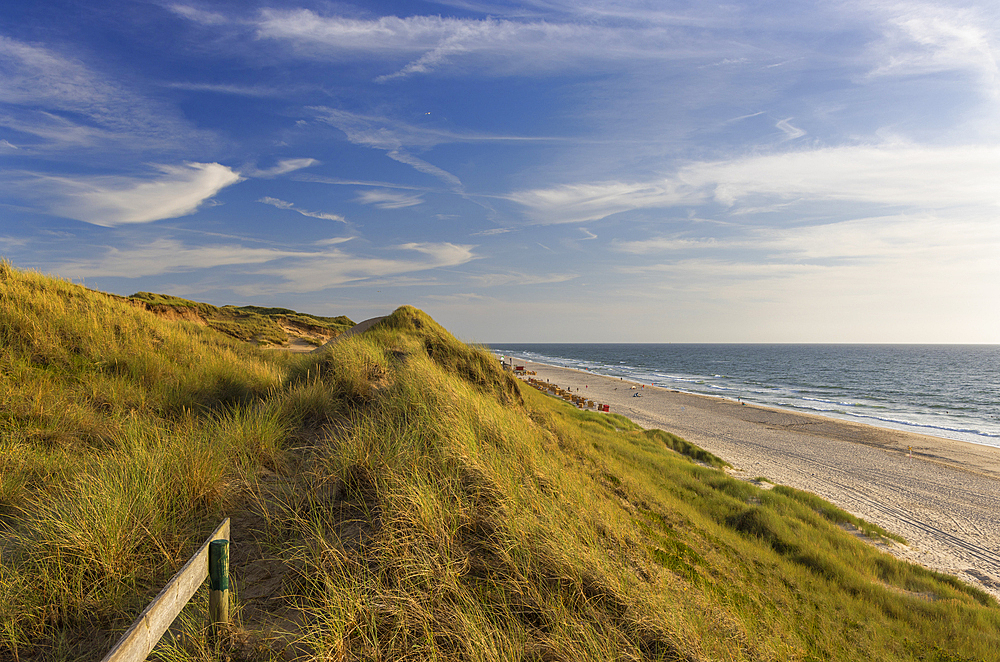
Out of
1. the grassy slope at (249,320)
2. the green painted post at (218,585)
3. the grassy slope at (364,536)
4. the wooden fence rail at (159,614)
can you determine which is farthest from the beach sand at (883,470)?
the grassy slope at (249,320)

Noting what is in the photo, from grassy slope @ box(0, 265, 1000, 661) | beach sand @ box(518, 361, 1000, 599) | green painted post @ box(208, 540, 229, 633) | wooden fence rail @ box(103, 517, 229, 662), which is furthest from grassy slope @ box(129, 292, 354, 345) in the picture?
beach sand @ box(518, 361, 1000, 599)

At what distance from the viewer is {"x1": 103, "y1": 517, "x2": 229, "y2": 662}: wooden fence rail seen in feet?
6.93

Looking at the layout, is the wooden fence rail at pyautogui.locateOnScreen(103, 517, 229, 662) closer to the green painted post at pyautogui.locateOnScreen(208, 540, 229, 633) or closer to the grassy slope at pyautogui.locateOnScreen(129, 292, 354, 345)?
the green painted post at pyautogui.locateOnScreen(208, 540, 229, 633)

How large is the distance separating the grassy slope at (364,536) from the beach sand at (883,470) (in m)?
6.57

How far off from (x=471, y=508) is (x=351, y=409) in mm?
3700

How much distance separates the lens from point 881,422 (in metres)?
36.9

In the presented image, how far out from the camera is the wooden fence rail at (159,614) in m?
2.11

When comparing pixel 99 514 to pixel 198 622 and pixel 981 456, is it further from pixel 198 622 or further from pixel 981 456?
pixel 981 456

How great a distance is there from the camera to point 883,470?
2228 cm

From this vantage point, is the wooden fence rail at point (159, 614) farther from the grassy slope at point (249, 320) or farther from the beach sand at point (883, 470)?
the grassy slope at point (249, 320)

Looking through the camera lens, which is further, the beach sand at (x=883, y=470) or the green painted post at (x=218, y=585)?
the beach sand at (x=883, y=470)

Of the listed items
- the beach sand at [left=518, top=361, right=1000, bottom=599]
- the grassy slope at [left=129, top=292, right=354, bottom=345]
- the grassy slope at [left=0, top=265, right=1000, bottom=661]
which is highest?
the grassy slope at [left=129, top=292, right=354, bottom=345]

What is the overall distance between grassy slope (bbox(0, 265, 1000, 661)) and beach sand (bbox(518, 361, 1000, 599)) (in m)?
6.57

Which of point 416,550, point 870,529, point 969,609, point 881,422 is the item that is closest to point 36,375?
point 416,550
